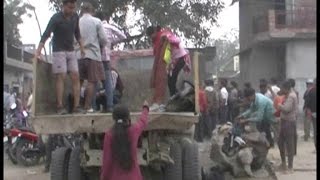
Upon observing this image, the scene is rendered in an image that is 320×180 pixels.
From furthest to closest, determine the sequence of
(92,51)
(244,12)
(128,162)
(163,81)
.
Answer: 1. (244,12)
2. (163,81)
3. (92,51)
4. (128,162)

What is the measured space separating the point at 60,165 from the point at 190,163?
147 cm

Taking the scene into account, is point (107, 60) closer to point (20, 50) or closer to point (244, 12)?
point (244, 12)

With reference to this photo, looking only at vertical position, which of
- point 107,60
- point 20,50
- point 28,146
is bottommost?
point 28,146

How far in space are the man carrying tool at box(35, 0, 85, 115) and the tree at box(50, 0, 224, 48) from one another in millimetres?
5852

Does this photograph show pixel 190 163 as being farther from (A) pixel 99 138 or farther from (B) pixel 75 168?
(B) pixel 75 168

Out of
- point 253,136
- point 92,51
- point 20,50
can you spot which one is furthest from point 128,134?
point 20,50

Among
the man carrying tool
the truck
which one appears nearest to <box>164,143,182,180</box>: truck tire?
the truck

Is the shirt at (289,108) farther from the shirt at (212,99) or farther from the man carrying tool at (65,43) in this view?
the shirt at (212,99)

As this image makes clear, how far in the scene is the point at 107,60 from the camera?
7.07 metres

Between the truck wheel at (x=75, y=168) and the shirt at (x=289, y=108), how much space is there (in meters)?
3.87

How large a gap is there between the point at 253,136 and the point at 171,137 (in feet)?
7.35

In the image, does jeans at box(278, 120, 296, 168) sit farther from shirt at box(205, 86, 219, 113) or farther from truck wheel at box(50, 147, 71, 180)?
shirt at box(205, 86, 219, 113)

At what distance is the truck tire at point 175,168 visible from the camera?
6.79m

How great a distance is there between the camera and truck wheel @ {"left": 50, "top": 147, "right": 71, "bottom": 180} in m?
7.00
